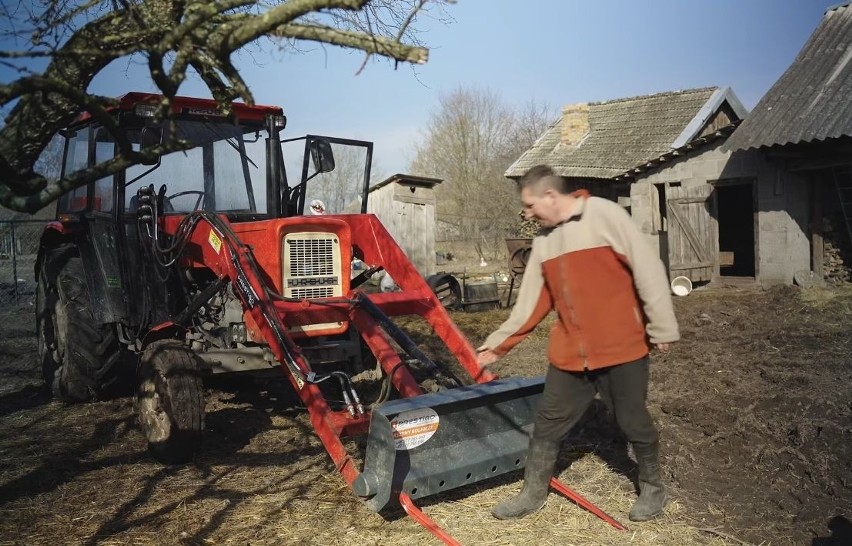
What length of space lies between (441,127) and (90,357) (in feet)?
100

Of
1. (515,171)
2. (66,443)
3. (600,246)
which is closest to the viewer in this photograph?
(600,246)

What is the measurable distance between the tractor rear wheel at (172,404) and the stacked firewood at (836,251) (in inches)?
398

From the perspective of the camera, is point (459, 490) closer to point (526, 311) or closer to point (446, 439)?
point (446, 439)

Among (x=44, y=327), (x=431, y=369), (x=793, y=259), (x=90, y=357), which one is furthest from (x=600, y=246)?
(x=793, y=259)

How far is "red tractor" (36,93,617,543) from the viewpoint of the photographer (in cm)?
403

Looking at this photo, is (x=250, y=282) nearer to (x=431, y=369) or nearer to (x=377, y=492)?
(x=431, y=369)

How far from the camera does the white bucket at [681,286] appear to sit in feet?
41.5

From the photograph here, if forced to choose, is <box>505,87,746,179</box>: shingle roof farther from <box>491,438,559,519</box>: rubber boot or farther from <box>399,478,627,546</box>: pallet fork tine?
<box>491,438,559,519</box>: rubber boot

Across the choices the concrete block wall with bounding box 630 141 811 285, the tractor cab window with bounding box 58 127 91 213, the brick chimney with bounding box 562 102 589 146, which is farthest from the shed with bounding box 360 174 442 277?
the tractor cab window with bounding box 58 127 91 213

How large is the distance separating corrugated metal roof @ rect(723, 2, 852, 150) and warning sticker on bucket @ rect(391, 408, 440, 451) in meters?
8.88

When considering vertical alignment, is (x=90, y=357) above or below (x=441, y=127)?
below

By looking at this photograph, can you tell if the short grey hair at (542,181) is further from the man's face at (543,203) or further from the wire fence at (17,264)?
the wire fence at (17,264)

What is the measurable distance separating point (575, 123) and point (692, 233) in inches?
240

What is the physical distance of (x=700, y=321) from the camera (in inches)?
385
